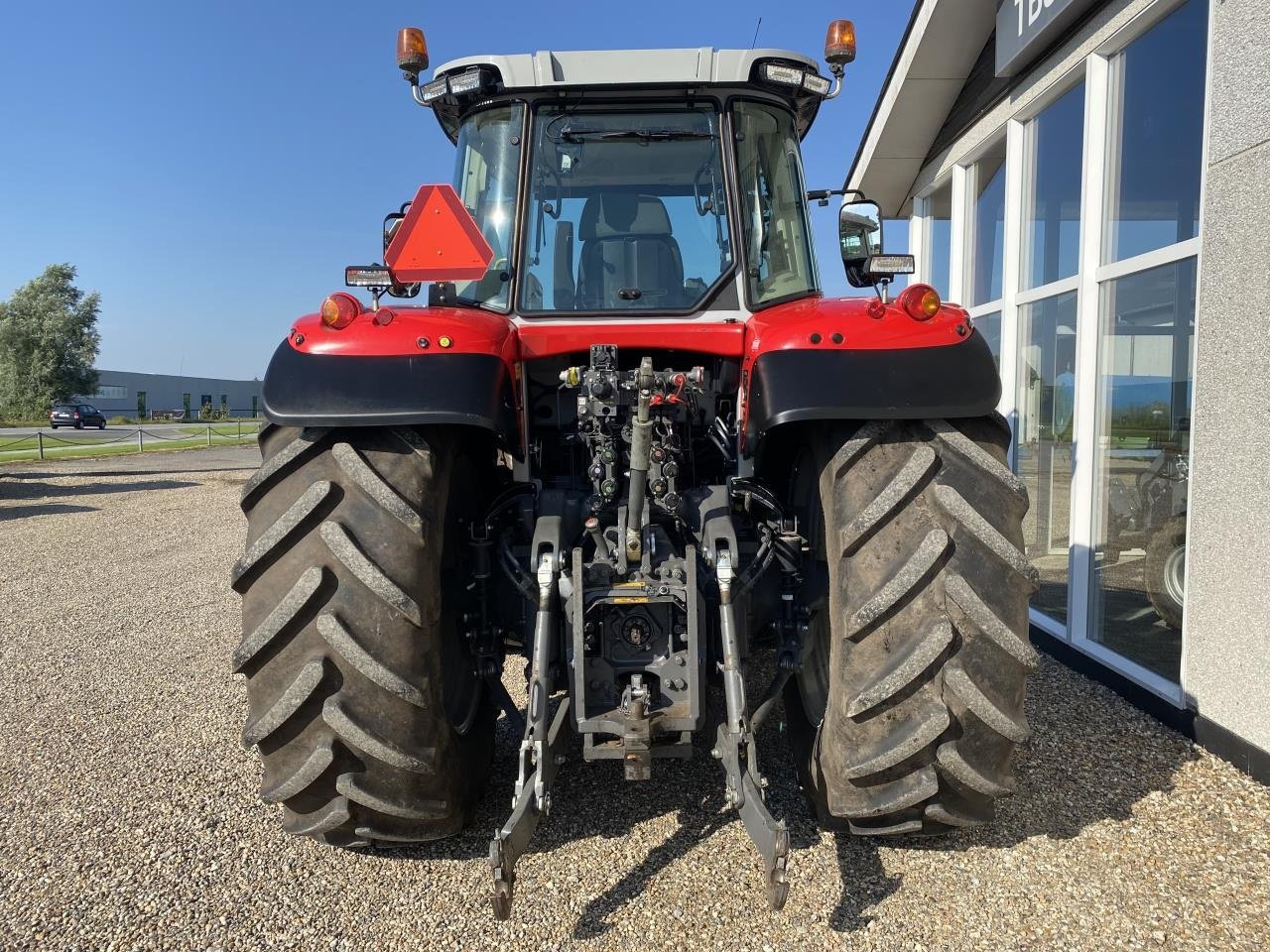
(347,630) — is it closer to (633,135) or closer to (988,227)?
(633,135)

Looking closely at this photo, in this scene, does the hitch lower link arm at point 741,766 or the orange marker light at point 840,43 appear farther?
the orange marker light at point 840,43

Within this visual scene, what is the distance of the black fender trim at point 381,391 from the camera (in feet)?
7.34

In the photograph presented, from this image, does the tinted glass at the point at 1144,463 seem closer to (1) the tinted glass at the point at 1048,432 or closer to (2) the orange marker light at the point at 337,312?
(1) the tinted glass at the point at 1048,432

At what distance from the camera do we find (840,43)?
120 inches

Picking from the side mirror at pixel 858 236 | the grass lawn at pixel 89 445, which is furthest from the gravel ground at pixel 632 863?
the grass lawn at pixel 89 445

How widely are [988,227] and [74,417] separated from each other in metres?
44.2

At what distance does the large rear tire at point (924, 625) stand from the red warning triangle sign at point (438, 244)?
4.24ft

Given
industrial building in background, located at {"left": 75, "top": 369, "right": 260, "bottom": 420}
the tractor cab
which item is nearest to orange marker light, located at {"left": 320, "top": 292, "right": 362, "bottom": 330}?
the tractor cab

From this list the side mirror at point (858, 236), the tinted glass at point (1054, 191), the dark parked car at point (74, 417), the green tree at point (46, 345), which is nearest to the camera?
the side mirror at point (858, 236)

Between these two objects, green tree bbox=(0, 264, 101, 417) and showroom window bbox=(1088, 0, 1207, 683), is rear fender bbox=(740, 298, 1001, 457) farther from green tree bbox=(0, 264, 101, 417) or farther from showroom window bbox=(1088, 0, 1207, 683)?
green tree bbox=(0, 264, 101, 417)

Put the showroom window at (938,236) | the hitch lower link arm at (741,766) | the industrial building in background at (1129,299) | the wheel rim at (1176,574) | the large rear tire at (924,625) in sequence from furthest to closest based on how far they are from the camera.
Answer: the showroom window at (938,236) → the wheel rim at (1176,574) → the industrial building in background at (1129,299) → the large rear tire at (924,625) → the hitch lower link arm at (741,766)

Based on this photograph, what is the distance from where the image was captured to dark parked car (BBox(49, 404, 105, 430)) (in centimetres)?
3953

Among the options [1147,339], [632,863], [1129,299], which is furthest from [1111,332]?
[632,863]

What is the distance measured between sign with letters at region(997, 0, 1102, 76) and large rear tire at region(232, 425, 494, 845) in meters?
4.66
